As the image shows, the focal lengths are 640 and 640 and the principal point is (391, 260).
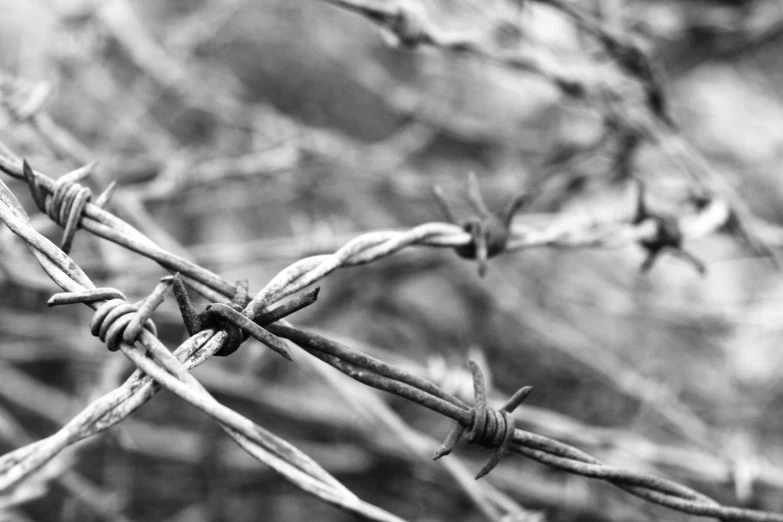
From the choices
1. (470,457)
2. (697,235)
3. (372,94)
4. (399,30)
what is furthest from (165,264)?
(372,94)

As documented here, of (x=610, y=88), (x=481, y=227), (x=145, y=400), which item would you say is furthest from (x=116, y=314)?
(x=610, y=88)

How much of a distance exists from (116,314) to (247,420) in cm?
10

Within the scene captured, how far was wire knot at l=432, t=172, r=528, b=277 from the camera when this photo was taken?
1.87 ft

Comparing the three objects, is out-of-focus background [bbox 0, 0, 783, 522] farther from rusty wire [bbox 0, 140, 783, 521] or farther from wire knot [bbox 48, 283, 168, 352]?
wire knot [bbox 48, 283, 168, 352]

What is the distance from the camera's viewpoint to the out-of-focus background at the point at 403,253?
977mm

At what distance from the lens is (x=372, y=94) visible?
2.25 meters

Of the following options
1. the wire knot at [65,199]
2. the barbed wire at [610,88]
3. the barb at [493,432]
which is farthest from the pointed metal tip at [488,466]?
the barbed wire at [610,88]

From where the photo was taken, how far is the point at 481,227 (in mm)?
573

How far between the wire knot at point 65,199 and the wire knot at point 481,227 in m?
0.28

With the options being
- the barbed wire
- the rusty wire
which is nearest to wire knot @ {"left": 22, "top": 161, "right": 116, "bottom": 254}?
the rusty wire

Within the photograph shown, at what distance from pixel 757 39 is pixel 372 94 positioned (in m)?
1.25

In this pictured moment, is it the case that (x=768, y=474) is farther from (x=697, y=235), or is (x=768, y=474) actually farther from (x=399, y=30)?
(x=399, y=30)

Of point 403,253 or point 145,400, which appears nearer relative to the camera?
point 145,400

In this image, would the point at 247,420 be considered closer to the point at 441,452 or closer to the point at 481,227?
the point at 441,452
